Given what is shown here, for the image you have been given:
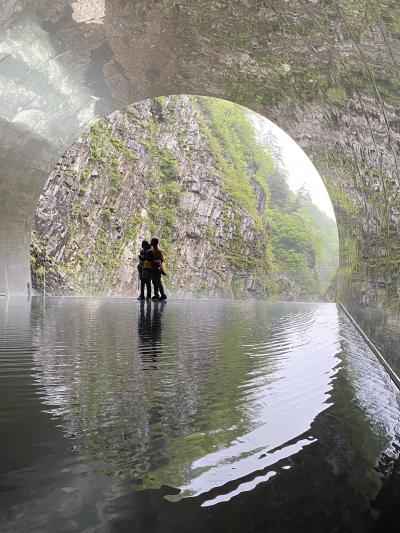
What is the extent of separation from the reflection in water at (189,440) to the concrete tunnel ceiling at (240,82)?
1.25 metres

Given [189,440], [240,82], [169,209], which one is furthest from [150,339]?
[169,209]

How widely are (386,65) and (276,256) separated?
4585 centimetres

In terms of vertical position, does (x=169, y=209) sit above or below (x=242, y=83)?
above

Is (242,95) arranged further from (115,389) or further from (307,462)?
(307,462)

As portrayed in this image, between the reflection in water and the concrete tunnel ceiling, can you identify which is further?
the concrete tunnel ceiling

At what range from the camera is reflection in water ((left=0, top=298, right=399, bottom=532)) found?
1.56 metres

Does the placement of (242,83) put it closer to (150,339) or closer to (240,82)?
(240,82)

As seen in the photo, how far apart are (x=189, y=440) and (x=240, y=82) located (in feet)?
31.2

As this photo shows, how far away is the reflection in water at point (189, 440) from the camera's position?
5.13 ft

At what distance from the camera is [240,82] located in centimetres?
1084

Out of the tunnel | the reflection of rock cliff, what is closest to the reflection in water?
the tunnel

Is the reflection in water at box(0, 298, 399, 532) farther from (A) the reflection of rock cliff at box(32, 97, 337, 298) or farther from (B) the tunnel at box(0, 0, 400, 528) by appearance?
(A) the reflection of rock cliff at box(32, 97, 337, 298)

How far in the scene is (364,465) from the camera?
2.02m

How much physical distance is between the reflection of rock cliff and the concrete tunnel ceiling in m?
12.5
